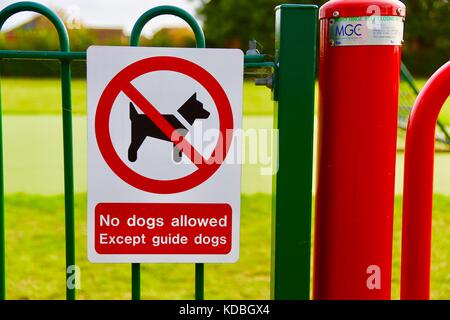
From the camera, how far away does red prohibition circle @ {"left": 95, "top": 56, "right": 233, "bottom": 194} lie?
191 cm

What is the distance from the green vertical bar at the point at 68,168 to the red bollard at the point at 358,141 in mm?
756

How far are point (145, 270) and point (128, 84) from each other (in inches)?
95.0

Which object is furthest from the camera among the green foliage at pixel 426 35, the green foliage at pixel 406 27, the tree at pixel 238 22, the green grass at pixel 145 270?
the tree at pixel 238 22

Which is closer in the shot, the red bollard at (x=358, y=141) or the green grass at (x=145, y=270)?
the red bollard at (x=358, y=141)

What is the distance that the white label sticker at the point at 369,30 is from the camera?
1.93 meters

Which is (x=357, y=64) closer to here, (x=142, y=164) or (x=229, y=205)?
(x=229, y=205)

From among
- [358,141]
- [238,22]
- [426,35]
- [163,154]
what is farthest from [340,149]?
[238,22]

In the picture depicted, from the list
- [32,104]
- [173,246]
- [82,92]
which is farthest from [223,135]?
[82,92]

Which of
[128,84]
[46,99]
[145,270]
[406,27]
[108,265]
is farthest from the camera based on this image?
[406,27]

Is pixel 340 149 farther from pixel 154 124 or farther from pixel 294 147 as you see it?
pixel 154 124

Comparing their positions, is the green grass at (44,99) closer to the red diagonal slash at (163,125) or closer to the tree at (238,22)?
the tree at (238,22)

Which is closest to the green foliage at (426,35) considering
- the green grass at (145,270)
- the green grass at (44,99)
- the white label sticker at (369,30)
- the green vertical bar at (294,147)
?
the green grass at (44,99)

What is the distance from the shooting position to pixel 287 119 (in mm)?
1939

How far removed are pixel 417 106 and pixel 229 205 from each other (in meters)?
0.62
